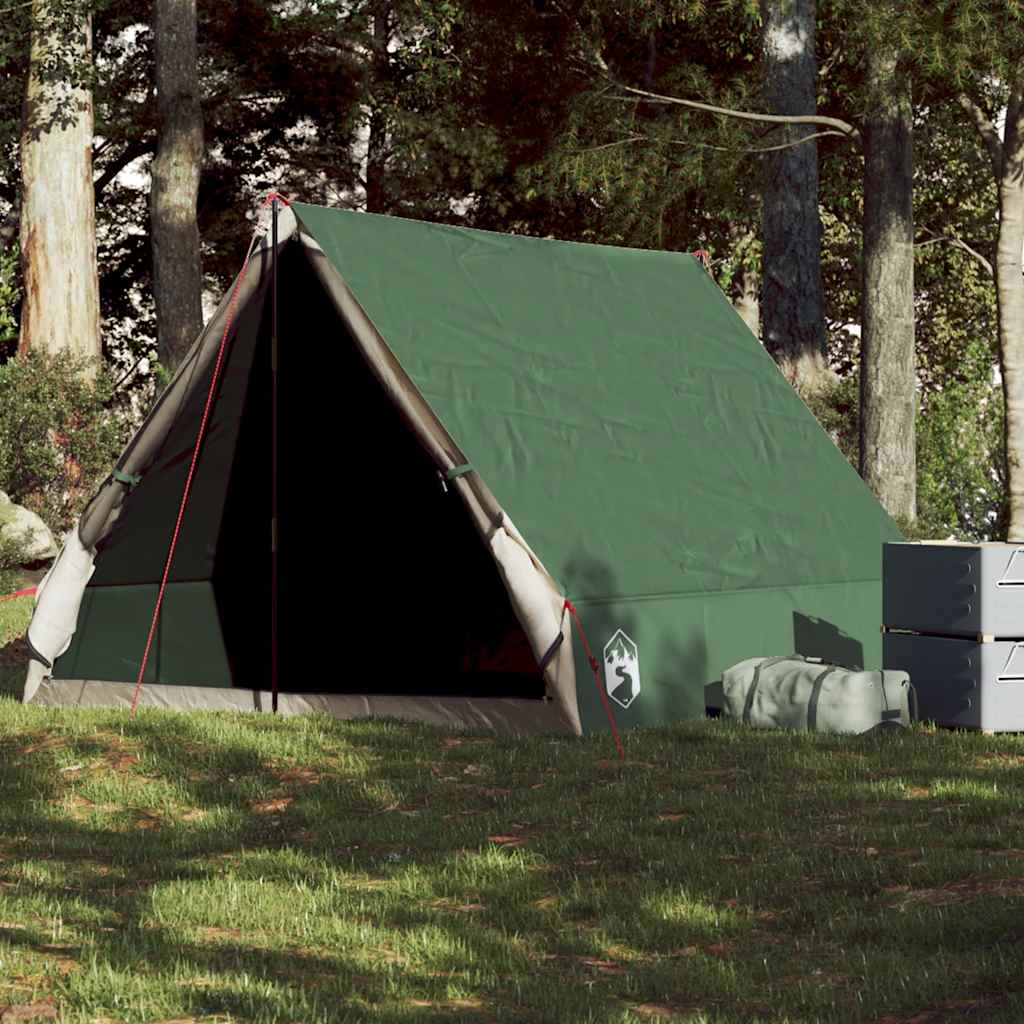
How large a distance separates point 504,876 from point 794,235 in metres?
13.6

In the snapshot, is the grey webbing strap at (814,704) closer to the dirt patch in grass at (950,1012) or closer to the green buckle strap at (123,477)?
the green buckle strap at (123,477)

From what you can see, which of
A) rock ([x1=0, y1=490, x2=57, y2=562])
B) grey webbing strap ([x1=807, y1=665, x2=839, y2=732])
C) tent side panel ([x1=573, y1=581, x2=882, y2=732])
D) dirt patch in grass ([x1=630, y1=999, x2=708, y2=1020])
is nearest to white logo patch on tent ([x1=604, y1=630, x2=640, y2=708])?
tent side panel ([x1=573, y1=581, x2=882, y2=732])

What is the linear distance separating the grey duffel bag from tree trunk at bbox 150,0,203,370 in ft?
45.3

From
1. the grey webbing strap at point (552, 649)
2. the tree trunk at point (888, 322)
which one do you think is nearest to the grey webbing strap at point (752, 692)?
the grey webbing strap at point (552, 649)

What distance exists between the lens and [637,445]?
405 inches

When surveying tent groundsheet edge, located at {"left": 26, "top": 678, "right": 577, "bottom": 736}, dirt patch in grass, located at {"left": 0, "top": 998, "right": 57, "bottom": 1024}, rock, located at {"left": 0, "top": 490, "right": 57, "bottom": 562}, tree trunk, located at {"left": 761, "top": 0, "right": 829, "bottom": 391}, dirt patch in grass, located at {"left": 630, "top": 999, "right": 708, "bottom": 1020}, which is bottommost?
dirt patch in grass, located at {"left": 0, "top": 998, "right": 57, "bottom": 1024}

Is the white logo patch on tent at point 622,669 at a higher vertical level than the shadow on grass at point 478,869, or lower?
higher

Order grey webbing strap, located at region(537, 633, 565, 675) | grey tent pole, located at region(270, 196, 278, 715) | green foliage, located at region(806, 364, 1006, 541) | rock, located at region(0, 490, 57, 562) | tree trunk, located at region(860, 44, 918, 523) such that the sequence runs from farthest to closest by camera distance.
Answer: green foliage, located at region(806, 364, 1006, 541), tree trunk, located at region(860, 44, 918, 523), rock, located at region(0, 490, 57, 562), grey tent pole, located at region(270, 196, 278, 715), grey webbing strap, located at region(537, 633, 565, 675)

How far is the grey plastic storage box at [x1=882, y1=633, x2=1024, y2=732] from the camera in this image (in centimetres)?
918

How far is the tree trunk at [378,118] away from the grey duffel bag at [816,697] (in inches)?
781

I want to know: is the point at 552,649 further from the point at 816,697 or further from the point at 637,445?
the point at 637,445

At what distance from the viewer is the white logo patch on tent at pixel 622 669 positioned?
916cm

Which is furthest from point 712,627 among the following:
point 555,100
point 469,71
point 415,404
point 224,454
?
point 469,71

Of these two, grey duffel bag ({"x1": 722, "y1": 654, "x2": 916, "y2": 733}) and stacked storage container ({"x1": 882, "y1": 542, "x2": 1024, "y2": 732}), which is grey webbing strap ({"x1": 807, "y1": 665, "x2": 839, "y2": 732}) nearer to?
grey duffel bag ({"x1": 722, "y1": 654, "x2": 916, "y2": 733})
